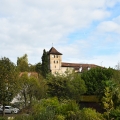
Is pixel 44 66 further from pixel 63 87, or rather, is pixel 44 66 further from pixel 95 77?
pixel 63 87

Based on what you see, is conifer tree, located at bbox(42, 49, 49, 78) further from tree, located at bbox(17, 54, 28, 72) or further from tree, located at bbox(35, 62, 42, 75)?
tree, located at bbox(17, 54, 28, 72)

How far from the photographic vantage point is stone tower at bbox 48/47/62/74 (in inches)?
3647

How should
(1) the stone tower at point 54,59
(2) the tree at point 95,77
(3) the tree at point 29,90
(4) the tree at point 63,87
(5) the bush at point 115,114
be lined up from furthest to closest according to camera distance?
(1) the stone tower at point 54,59 → (2) the tree at point 95,77 → (3) the tree at point 29,90 → (4) the tree at point 63,87 → (5) the bush at point 115,114

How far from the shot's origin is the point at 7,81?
96.1ft

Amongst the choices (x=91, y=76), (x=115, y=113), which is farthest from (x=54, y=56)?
(x=115, y=113)

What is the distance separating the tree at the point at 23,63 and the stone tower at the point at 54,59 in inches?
617

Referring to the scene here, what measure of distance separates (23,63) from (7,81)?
43.8 metres

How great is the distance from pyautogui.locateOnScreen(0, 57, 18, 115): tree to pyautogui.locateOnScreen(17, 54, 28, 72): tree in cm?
3843

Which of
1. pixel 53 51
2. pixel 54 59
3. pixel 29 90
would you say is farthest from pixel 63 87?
pixel 53 51

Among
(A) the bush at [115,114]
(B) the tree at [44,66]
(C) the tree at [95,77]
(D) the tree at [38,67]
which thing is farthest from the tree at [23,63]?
(A) the bush at [115,114]

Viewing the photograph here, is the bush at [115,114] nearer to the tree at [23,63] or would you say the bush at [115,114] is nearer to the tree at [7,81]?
the tree at [7,81]

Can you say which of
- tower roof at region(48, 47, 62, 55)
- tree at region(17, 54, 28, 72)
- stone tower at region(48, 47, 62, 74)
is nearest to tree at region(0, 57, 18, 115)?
tree at region(17, 54, 28, 72)

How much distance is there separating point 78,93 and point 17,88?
11.0 metres

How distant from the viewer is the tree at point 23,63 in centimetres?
7069
